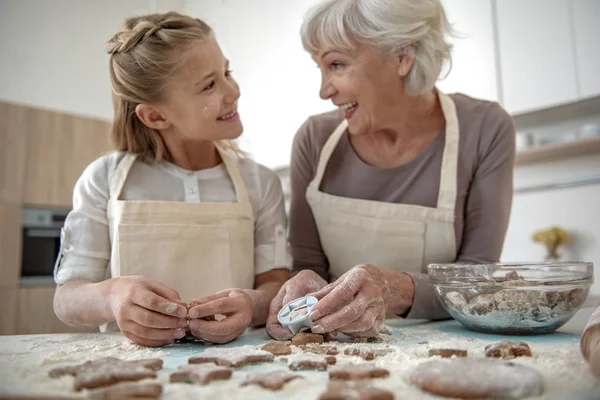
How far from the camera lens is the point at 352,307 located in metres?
0.78

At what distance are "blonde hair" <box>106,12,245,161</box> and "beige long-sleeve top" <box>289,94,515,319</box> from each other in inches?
14.8

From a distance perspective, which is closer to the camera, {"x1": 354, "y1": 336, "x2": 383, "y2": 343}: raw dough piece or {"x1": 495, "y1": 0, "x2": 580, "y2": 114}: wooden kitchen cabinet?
{"x1": 354, "y1": 336, "x2": 383, "y2": 343}: raw dough piece

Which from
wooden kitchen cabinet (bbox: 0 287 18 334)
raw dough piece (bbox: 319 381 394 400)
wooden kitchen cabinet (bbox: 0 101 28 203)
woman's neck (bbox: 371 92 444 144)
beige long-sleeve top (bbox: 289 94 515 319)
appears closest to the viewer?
raw dough piece (bbox: 319 381 394 400)

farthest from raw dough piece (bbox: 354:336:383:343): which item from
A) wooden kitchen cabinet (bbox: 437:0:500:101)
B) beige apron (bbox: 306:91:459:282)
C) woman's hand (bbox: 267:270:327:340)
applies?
wooden kitchen cabinet (bbox: 437:0:500:101)

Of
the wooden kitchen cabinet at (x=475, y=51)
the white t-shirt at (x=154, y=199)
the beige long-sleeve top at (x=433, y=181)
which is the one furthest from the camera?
the wooden kitchen cabinet at (x=475, y=51)

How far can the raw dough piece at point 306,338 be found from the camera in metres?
0.76

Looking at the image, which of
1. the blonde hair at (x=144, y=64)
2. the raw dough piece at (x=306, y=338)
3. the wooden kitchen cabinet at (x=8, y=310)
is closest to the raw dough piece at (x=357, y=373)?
the raw dough piece at (x=306, y=338)

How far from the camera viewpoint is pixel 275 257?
1.17 metres

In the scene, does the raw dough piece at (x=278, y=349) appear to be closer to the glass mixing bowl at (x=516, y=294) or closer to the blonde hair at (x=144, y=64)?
the glass mixing bowl at (x=516, y=294)

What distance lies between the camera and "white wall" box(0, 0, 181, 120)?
147cm

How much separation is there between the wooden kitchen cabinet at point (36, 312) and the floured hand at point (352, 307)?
7.34 ft

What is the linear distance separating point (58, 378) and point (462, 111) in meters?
1.06

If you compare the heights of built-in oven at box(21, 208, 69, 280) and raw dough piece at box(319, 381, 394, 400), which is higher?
built-in oven at box(21, 208, 69, 280)

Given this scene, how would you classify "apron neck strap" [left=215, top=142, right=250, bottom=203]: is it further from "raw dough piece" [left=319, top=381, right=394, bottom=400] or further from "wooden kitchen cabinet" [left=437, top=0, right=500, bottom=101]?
"wooden kitchen cabinet" [left=437, top=0, right=500, bottom=101]
